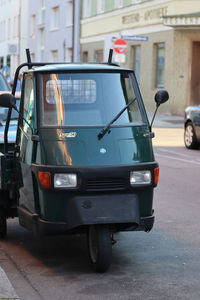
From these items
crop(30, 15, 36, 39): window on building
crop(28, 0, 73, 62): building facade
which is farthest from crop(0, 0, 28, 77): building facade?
crop(28, 0, 73, 62): building facade

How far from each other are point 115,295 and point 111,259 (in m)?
1.09

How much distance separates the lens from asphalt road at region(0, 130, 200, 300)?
6.14 m

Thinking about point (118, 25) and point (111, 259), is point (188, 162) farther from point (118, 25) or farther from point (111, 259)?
point (118, 25)

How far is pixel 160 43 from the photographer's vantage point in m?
37.2

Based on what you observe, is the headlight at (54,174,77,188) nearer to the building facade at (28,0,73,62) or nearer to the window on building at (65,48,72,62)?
the building facade at (28,0,73,62)

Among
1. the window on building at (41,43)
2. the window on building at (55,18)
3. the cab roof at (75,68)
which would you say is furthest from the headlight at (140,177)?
the window on building at (41,43)

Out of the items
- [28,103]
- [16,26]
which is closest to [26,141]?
[28,103]

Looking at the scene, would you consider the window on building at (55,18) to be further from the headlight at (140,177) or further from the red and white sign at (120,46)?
A: the headlight at (140,177)

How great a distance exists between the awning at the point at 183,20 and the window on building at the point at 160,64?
3.47 metres

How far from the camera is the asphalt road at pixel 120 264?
614cm

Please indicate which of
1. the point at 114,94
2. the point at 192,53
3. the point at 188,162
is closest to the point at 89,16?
the point at 192,53

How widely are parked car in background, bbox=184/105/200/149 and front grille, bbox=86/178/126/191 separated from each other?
12.9m

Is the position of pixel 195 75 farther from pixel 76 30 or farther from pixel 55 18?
pixel 55 18

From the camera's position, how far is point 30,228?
7070 mm
